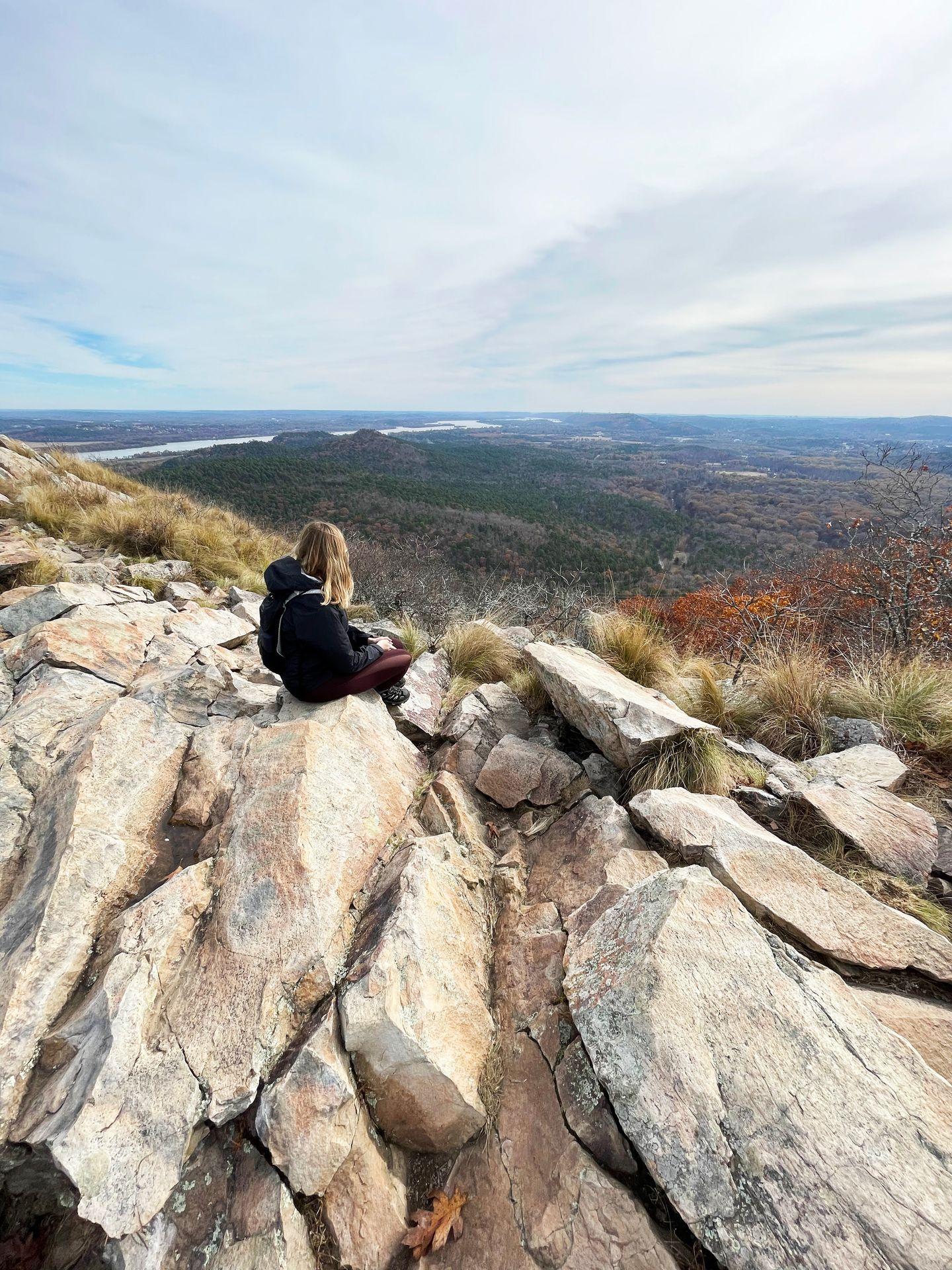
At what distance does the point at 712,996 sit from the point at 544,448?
17464cm

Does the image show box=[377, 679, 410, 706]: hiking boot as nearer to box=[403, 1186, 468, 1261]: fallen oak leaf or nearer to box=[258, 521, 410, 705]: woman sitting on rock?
box=[258, 521, 410, 705]: woman sitting on rock

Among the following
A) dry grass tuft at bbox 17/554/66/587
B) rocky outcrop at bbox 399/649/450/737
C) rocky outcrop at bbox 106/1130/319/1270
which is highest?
dry grass tuft at bbox 17/554/66/587

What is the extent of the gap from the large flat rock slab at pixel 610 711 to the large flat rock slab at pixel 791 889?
54 cm

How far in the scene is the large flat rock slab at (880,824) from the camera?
332cm

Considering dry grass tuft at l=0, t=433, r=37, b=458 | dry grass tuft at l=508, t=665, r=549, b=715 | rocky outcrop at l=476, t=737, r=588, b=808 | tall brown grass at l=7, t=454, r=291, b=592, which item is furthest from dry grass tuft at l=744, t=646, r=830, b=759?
dry grass tuft at l=0, t=433, r=37, b=458

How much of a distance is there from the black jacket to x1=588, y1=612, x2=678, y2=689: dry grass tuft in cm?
327

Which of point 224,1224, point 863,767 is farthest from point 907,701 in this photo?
point 224,1224

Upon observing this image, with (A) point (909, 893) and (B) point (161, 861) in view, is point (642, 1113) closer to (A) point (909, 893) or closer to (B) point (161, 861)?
(A) point (909, 893)

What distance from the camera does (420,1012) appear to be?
243cm

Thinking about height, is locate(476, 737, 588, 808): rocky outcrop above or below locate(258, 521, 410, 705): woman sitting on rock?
below

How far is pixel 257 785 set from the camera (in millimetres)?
3383

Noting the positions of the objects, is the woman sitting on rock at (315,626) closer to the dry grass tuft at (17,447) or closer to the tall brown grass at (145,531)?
the tall brown grass at (145,531)

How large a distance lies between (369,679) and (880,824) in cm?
399

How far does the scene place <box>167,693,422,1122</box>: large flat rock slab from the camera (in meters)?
2.34
